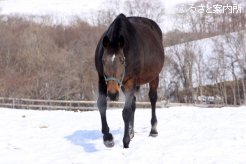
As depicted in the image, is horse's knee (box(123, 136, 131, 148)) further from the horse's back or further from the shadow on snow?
the horse's back

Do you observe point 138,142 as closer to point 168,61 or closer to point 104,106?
point 104,106

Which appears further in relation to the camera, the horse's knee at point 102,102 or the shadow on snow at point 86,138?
the shadow on snow at point 86,138

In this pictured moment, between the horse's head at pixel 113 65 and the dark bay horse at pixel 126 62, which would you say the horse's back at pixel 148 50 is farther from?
the horse's head at pixel 113 65

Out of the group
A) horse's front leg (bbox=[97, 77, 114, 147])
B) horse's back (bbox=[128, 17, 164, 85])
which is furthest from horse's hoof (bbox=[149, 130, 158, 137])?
horse's front leg (bbox=[97, 77, 114, 147])

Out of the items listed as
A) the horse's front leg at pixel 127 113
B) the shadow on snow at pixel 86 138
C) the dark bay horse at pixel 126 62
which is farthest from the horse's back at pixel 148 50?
the shadow on snow at pixel 86 138

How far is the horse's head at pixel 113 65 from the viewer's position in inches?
166

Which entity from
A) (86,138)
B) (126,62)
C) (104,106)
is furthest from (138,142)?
(126,62)

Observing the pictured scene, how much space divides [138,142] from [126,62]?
137 cm

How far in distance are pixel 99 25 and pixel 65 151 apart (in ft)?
139

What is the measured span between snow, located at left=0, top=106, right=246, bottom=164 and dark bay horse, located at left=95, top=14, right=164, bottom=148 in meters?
0.36

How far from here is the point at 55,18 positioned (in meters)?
57.0

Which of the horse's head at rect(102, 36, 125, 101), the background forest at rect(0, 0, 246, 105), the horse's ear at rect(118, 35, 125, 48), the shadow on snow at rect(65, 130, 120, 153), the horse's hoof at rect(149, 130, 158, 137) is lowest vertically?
the shadow on snow at rect(65, 130, 120, 153)

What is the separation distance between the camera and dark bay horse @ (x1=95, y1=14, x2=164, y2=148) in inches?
171

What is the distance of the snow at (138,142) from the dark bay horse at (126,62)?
0.36 metres
